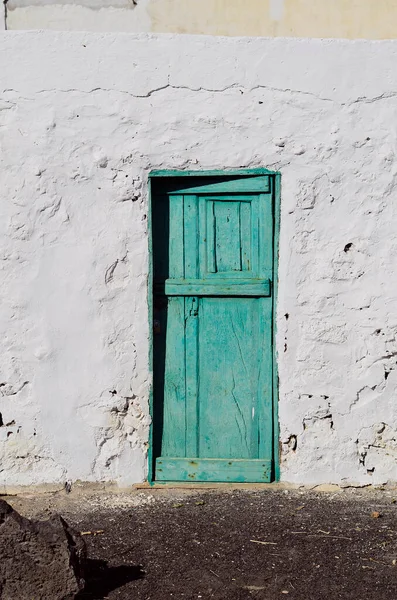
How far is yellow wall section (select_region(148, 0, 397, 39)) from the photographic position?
5.45 metres

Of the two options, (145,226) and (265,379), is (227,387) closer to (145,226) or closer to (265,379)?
(265,379)

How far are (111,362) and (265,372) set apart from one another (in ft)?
3.26

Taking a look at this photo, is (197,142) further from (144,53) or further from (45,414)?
(45,414)

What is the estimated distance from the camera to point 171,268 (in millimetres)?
5574

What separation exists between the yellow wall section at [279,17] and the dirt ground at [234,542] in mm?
2913

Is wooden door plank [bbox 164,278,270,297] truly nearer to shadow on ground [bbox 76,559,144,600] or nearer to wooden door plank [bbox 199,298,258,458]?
wooden door plank [bbox 199,298,258,458]

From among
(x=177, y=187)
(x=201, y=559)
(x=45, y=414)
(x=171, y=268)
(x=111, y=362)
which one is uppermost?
(x=177, y=187)

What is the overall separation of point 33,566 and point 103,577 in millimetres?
507

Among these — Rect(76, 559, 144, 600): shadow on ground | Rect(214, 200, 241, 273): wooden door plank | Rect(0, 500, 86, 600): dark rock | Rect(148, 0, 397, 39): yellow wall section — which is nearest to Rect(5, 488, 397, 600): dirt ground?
Rect(76, 559, 144, 600): shadow on ground

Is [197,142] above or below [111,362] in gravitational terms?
above

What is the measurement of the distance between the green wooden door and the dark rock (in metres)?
1.76

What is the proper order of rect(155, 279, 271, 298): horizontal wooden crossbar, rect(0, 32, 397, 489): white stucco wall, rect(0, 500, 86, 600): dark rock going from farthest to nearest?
rect(155, 279, 271, 298): horizontal wooden crossbar
rect(0, 32, 397, 489): white stucco wall
rect(0, 500, 86, 600): dark rock

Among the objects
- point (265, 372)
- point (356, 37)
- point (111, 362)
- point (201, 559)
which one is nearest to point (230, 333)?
point (265, 372)

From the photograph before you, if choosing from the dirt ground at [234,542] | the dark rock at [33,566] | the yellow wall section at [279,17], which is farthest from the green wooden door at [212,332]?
the dark rock at [33,566]
